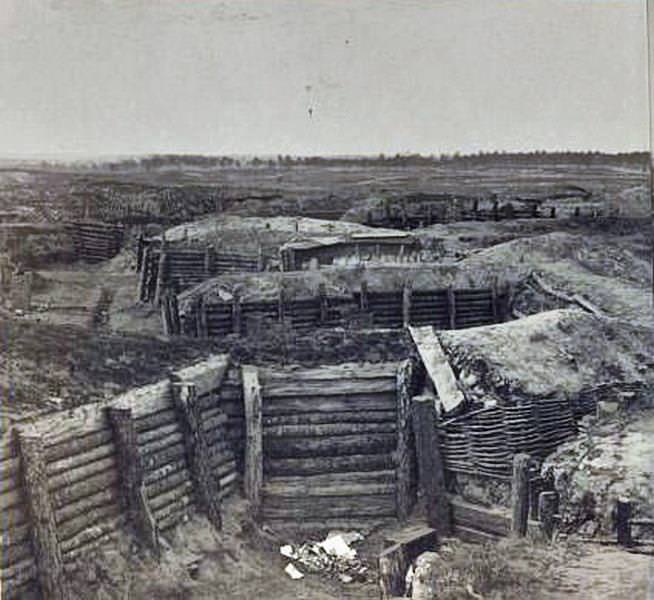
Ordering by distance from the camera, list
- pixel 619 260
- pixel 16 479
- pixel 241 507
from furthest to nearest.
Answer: pixel 619 260
pixel 241 507
pixel 16 479

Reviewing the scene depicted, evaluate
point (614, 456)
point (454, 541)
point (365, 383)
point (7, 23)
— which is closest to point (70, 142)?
point (7, 23)

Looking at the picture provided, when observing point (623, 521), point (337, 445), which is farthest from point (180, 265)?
point (623, 521)

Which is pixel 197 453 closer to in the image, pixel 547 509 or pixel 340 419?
pixel 340 419

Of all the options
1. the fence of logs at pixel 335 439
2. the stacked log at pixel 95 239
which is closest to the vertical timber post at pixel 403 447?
the fence of logs at pixel 335 439

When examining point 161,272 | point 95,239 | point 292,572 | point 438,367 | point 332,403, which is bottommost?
point 292,572

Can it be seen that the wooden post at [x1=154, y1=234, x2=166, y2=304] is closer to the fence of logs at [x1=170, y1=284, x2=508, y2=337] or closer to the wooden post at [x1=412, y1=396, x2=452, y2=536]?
the fence of logs at [x1=170, y1=284, x2=508, y2=337]

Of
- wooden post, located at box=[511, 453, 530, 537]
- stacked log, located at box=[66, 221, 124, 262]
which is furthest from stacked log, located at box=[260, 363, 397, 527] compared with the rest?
stacked log, located at box=[66, 221, 124, 262]

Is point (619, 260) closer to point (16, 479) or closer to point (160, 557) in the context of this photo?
point (160, 557)
